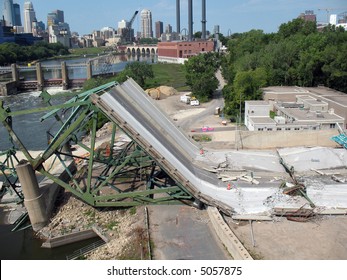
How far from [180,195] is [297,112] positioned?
70.3 feet

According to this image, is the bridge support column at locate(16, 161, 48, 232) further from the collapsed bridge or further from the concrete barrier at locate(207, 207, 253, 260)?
the concrete barrier at locate(207, 207, 253, 260)

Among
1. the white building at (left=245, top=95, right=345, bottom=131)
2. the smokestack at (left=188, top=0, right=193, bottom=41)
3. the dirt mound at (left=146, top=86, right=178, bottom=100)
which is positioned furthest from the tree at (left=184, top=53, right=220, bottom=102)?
the smokestack at (left=188, top=0, right=193, bottom=41)

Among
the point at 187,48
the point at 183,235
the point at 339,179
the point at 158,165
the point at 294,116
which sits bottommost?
the point at 183,235

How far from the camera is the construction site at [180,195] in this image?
1689 centimetres

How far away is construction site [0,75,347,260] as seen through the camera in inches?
665

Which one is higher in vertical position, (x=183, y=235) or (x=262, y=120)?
(x=262, y=120)

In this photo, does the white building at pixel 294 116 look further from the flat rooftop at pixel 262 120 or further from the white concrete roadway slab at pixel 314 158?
the white concrete roadway slab at pixel 314 158

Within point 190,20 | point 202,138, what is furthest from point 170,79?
point 190,20

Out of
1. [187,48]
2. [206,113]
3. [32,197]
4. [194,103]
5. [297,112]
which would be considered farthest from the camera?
[187,48]

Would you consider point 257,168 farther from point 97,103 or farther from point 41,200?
point 41,200

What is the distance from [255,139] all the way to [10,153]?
19.9 meters

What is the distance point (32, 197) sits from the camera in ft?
68.0

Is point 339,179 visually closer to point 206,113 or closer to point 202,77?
point 206,113

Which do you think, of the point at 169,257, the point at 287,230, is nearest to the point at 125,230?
the point at 169,257
